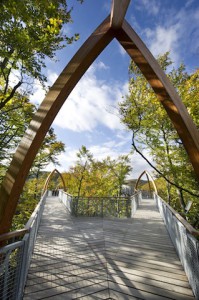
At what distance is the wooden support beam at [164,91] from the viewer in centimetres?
443

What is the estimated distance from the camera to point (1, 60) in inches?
323

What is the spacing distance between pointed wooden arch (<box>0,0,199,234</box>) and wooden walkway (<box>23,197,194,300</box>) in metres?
1.54

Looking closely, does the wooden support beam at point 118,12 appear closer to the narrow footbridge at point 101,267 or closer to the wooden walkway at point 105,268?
the narrow footbridge at point 101,267

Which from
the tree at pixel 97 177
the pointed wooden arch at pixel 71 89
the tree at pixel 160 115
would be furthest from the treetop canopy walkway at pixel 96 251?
the tree at pixel 97 177

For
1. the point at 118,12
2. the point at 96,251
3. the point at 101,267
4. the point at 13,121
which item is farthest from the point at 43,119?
the point at 13,121

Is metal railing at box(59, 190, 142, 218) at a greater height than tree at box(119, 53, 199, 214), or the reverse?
tree at box(119, 53, 199, 214)

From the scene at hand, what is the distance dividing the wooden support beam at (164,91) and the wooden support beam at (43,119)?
0.49 metres

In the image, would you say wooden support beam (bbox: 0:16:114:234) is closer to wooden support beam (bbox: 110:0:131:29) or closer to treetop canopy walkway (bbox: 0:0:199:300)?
treetop canopy walkway (bbox: 0:0:199:300)

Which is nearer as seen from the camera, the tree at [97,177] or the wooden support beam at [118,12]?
the wooden support beam at [118,12]

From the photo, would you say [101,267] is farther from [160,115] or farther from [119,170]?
[119,170]

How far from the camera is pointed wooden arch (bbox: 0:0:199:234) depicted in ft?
12.4

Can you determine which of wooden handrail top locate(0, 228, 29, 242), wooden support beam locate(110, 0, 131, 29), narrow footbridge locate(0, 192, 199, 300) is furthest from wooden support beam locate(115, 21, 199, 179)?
wooden handrail top locate(0, 228, 29, 242)

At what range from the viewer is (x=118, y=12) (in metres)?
4.24

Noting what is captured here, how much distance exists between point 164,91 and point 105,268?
4670 mm
